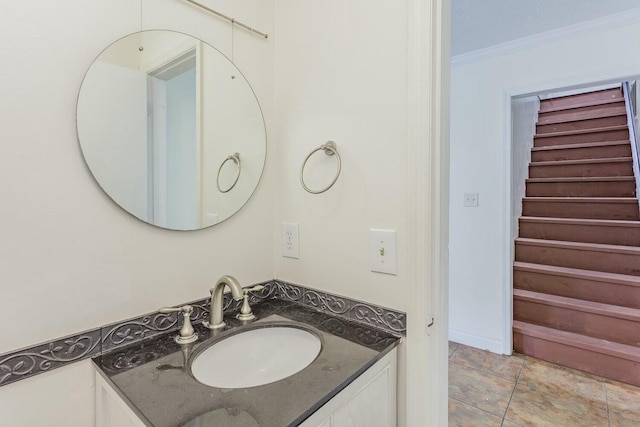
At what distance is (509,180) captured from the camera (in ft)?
7.43

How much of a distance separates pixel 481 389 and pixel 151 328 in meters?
1.93

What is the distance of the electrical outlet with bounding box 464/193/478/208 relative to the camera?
2.40 metres

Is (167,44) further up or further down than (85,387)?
further up

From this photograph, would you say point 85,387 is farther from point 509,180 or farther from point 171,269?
point 509,180

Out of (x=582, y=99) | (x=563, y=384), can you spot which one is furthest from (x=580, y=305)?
(x=582, y=99)

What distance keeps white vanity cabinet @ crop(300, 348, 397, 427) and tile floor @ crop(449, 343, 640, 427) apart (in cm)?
109

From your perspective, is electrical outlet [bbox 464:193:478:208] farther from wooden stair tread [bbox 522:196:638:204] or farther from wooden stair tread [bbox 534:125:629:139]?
wooden stair tread [bbox 534:125:629:139]

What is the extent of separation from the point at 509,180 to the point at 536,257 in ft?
3.35

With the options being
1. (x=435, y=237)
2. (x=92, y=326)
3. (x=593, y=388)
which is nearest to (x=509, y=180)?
(x=593, y=388)

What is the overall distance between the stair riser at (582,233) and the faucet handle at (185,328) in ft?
10.6

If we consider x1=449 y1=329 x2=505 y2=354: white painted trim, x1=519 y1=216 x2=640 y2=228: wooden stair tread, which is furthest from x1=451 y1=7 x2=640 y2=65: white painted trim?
x1=449 y1=329 x2=505 y2=354: white painted trim

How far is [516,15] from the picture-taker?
6.22 ft

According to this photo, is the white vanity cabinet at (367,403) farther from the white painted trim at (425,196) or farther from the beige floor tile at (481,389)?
the beige floor tile at (481,389)

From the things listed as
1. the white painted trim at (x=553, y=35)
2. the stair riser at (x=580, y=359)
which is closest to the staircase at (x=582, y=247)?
the stair riser at (x=580, y=359)
